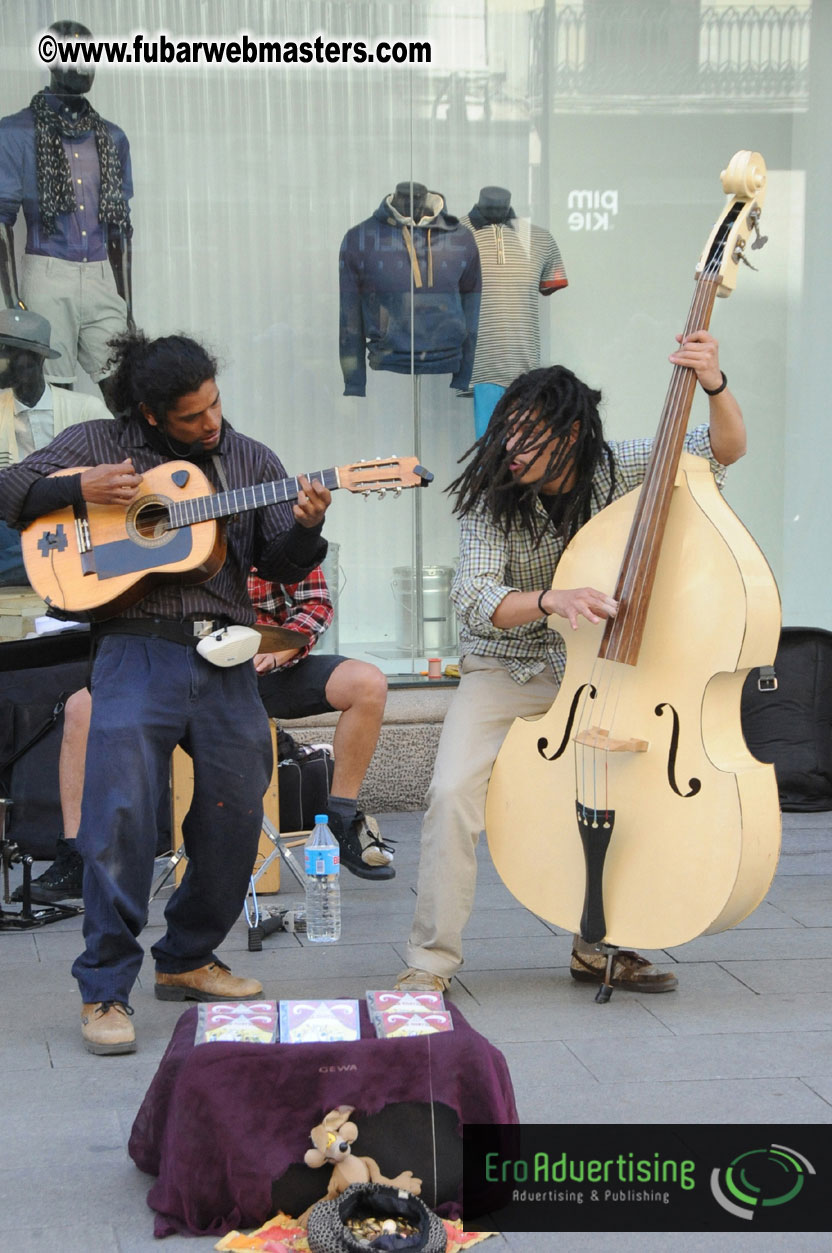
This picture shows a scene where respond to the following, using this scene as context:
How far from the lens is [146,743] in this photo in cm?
326

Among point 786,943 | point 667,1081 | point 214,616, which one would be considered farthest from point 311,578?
point 667,1081

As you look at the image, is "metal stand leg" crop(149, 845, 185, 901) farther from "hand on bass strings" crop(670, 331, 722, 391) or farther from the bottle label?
"hand on bass strings" crop(670, 331, 722, 391)

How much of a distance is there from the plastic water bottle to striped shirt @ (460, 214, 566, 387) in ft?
9.76

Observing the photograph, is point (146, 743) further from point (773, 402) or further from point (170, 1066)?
point (773, 402)

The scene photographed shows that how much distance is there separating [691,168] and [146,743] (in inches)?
180

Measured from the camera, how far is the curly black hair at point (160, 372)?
3.24m

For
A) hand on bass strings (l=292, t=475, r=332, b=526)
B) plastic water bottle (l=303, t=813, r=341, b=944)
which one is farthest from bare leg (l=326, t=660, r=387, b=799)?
hand on bass strings (l=292, t=475, r=332, b=526)

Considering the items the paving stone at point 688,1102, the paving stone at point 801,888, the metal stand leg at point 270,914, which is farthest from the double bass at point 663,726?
the paving stone at point 801,888

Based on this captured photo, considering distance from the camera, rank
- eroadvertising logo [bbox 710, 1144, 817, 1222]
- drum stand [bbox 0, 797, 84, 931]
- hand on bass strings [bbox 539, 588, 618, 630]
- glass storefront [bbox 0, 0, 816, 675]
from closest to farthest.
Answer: eroadvertising logo [bbox 710, 1144, 817, 1222]
hand on bass strings [bbox 539, 588, 618, 630]
drum stand [bbox 0, 797, 84, 931]
glass storefront [bbox 0, 0, 816, 675]

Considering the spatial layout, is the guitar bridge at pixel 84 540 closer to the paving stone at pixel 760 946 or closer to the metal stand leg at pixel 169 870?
the metal stand leg at pixel 169 870

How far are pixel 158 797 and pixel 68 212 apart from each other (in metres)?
3.59

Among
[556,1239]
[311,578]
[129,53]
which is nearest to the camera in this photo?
[556,1239]

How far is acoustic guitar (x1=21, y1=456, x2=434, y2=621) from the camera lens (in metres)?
3.29

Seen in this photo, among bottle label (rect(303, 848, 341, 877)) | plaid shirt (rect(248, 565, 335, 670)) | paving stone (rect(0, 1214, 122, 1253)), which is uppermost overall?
plaid shirt (rect(248, 565, 335, 670))
